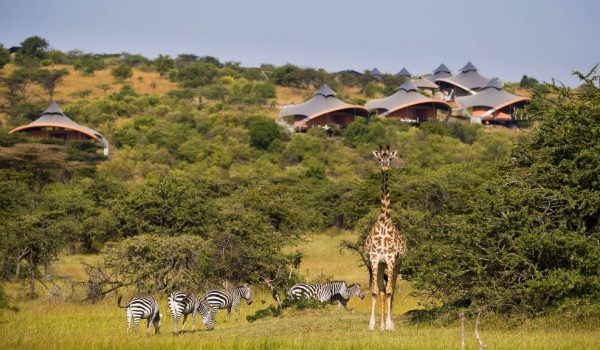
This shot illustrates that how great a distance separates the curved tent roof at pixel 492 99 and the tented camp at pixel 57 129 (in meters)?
38.0

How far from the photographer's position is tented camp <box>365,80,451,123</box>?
8388 centimetres

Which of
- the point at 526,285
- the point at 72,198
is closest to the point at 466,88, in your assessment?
the point at 72,198

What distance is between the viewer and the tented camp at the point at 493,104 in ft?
279

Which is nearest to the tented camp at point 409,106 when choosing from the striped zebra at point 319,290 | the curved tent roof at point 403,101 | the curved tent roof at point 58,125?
the curved tent roof at point 403,101

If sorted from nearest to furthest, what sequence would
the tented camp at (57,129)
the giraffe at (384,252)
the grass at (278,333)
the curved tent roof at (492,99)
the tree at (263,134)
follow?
1. the grass at (278,333)
2. the giraffe at (384,252)
3. the tented camp at (57,129)
4. the tree at (263,134)
5. the curved tent roof at (492,99)

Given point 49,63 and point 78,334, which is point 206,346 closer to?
point 78,334

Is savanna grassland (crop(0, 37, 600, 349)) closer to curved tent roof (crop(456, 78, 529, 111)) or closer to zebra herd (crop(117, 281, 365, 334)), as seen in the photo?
zebra herd (crop(117, 281, 365, 334))

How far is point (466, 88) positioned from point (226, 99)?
106 ft

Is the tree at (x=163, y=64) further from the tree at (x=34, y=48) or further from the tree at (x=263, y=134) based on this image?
the tree at (x=263, y=134)

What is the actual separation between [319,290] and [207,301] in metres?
3.37

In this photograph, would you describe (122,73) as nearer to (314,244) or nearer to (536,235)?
(314,244)

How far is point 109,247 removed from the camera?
79.2 ft

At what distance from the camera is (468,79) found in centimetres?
10950

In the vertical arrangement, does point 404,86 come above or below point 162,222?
above
